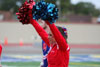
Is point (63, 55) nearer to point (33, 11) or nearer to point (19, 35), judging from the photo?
point (33, 11)

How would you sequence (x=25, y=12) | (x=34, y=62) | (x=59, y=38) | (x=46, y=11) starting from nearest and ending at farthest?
1. (x=46, y=11)
2. (x=25, y=12)
3. (x=59, y=38)
4. (x=34, y=62)

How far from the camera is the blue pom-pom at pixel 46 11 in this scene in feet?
8.48

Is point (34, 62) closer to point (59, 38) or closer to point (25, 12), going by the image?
point (59, 38)

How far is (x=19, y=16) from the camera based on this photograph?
2.82 meters

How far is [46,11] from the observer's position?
8.50 ft

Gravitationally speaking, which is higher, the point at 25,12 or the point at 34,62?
the point at 25,12

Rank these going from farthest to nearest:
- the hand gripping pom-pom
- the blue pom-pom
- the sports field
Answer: the sports field < the hand gripping pom-pom < the blue pom-pom

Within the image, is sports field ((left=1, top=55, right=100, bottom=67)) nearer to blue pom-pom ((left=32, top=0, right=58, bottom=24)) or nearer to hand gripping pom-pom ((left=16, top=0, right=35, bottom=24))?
hand gripping pom-pom ((left=16, top=0, right=35, bottom=24))

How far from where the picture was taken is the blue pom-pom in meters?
2.59

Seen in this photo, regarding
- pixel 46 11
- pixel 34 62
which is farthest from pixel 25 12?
pixel 34 62

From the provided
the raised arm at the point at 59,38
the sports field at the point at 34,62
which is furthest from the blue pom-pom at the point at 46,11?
the sports field at the point at 34,62

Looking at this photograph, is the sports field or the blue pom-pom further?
the sports field

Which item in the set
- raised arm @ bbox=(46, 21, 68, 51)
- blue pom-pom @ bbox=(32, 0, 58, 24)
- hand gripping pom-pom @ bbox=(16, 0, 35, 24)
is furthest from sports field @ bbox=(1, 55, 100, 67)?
blue pom-pom @ bbox=(32, 0, 58, 24)

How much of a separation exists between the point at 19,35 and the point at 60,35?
24.0m
